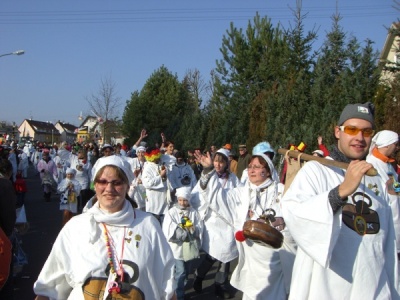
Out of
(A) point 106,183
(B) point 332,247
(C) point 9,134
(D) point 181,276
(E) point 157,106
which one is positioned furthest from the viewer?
(C) point 9,134

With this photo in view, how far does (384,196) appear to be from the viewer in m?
3.23

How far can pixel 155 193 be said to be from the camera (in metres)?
9.59

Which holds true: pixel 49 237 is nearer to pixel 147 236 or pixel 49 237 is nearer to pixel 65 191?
pixel 65 191

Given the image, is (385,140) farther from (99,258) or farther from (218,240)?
(99,258)

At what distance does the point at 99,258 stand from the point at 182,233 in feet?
12.0

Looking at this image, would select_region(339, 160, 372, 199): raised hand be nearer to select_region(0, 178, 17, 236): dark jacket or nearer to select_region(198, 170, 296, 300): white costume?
select_region(198, 170, 296, 300): white costume

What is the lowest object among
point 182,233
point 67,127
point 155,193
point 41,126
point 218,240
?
point 218,240

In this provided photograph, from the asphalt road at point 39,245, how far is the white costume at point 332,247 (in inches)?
163

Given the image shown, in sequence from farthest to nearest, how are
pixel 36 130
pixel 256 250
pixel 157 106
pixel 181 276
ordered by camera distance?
1. pixel 36 130
2. pixel 157 106
3. pixel 181 276
4. pixel 256 250

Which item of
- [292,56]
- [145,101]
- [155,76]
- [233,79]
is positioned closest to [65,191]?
[292,56]

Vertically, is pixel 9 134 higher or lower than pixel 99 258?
higher

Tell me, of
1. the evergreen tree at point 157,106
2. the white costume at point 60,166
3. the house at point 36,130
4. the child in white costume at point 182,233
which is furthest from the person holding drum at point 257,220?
the house at point 36,130

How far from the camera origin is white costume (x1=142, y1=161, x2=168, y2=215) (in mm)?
9547

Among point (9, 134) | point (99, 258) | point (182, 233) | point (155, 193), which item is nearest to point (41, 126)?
point (9, 134)
